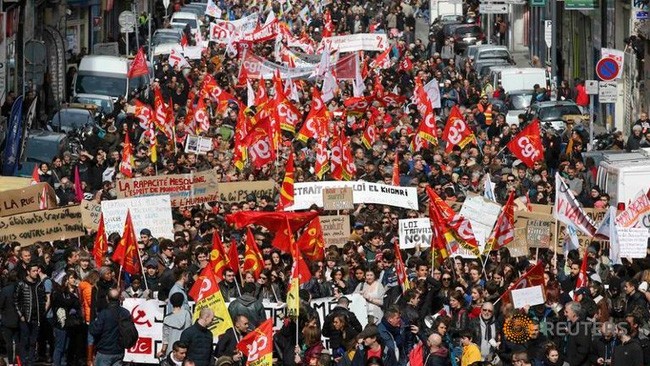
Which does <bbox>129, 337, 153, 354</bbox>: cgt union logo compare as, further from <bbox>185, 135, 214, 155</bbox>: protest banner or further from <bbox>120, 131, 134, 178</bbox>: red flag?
<bbox>185, 135, 214, 155</bbox>: protest banner

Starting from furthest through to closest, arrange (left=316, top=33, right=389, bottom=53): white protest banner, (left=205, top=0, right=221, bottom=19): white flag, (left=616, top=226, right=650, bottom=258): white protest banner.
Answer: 1. (left=205, top=0, right=221, bottom=19): white flag
2. (left=316, top=33, right=389, bottom=53): white protest banner
3. (left=616, top=226, right=650, bottom=258): white protest banner

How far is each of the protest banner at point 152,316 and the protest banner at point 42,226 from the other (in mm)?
3318

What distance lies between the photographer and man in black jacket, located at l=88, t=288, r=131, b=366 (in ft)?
70.4

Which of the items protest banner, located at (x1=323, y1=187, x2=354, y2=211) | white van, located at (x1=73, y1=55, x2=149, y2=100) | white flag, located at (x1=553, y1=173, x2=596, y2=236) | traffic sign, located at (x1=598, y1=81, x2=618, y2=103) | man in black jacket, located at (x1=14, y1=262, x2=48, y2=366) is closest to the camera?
man in black jacket, located at (x1=14, y1=262, x2=48, y2=366)

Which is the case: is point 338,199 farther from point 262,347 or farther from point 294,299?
point 262,347

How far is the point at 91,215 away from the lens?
2711 centimetres

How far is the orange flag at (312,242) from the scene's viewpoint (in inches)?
990

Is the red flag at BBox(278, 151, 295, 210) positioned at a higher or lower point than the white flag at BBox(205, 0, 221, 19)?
lower

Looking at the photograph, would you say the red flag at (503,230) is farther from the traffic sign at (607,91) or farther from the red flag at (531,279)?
the traffic sign at (607,91)

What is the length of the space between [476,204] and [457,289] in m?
3.94

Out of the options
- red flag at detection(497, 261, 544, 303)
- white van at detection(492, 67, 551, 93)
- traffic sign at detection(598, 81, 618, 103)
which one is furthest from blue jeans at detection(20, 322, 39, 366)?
white van at detection(492, 67, 551, 93)

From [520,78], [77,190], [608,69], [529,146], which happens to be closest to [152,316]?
[77,190]

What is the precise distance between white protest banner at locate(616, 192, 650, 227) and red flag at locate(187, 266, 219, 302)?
544cm

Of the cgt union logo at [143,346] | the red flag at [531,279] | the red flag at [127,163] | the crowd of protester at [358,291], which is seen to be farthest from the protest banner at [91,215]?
the red flag at [531,279]
